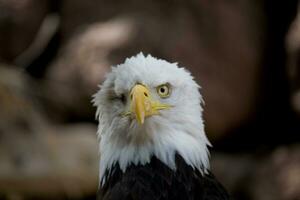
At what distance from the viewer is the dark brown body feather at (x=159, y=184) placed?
9.45 ft

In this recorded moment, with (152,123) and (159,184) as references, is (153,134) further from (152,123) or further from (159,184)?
(159,184)

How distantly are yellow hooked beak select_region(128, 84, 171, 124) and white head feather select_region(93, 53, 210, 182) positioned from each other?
2 centimetres

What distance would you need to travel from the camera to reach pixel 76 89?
19.3 ft

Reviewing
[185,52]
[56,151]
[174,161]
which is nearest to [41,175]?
[56,151]

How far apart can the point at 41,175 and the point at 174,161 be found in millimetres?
2240

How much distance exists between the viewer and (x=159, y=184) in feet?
9.64

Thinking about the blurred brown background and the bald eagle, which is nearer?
the bald eagle

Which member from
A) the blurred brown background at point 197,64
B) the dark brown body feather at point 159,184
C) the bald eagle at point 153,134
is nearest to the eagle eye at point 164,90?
the bald eagle at point 153,134

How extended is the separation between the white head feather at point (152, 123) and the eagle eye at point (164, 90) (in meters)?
0.01

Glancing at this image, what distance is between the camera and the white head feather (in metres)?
2.98

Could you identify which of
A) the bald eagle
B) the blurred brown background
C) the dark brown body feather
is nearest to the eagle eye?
the bald eagle

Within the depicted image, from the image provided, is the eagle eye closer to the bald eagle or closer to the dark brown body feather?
the bald eagle

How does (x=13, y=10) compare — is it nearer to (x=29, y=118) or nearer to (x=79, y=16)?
(x=79, y=16)

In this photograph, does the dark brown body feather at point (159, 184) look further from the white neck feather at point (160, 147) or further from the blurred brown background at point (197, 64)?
the blurred brown background at point (197, 64)
